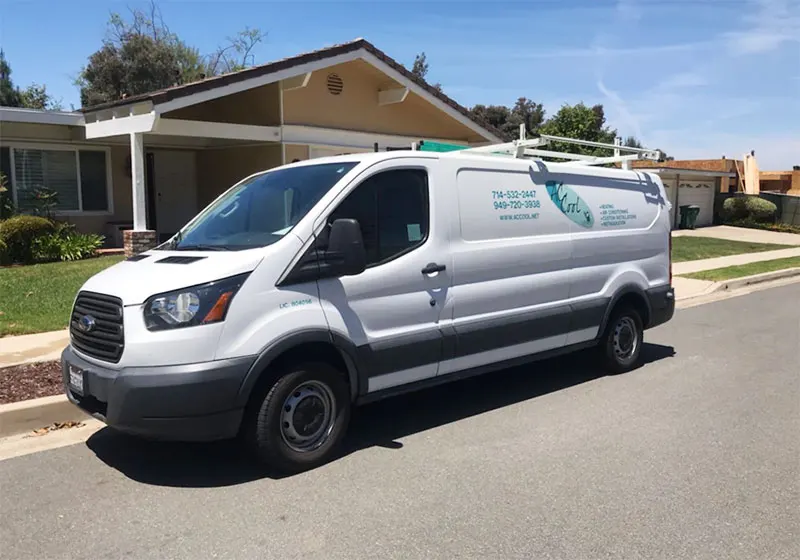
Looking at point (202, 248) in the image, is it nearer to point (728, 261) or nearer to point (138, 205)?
point (138, 205)

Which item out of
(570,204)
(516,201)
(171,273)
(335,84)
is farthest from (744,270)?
(171,273)

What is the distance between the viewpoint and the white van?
169 inches

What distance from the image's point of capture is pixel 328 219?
4844 millimetres

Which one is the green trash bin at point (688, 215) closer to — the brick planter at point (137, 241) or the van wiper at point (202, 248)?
the brick planter at point (137, 241)

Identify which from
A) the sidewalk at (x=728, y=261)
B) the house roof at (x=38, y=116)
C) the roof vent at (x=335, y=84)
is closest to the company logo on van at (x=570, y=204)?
the sidewalk at (x=728, y=261)

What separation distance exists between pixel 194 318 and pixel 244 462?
1.19m

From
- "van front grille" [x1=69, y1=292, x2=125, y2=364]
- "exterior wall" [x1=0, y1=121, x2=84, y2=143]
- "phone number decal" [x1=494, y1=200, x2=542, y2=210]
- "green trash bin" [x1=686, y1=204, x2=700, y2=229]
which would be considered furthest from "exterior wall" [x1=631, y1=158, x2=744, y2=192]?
"van front grille" [x1=69, y1=292, x2=125, y2=364]

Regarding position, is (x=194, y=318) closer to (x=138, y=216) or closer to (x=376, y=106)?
(x=138, y=216)

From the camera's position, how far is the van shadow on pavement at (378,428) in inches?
185

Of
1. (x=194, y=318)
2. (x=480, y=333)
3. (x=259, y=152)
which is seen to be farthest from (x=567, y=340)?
(x=259, y=152)

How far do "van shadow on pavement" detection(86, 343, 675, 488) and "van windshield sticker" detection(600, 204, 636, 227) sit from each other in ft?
5.05

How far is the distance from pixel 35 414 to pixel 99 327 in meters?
1.53

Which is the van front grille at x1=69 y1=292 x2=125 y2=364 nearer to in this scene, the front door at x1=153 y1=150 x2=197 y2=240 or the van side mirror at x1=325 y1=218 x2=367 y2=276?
the van side mirror at x1=325 y1=218 x2=367 y2=276

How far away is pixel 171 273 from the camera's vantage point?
4492 millimetres
